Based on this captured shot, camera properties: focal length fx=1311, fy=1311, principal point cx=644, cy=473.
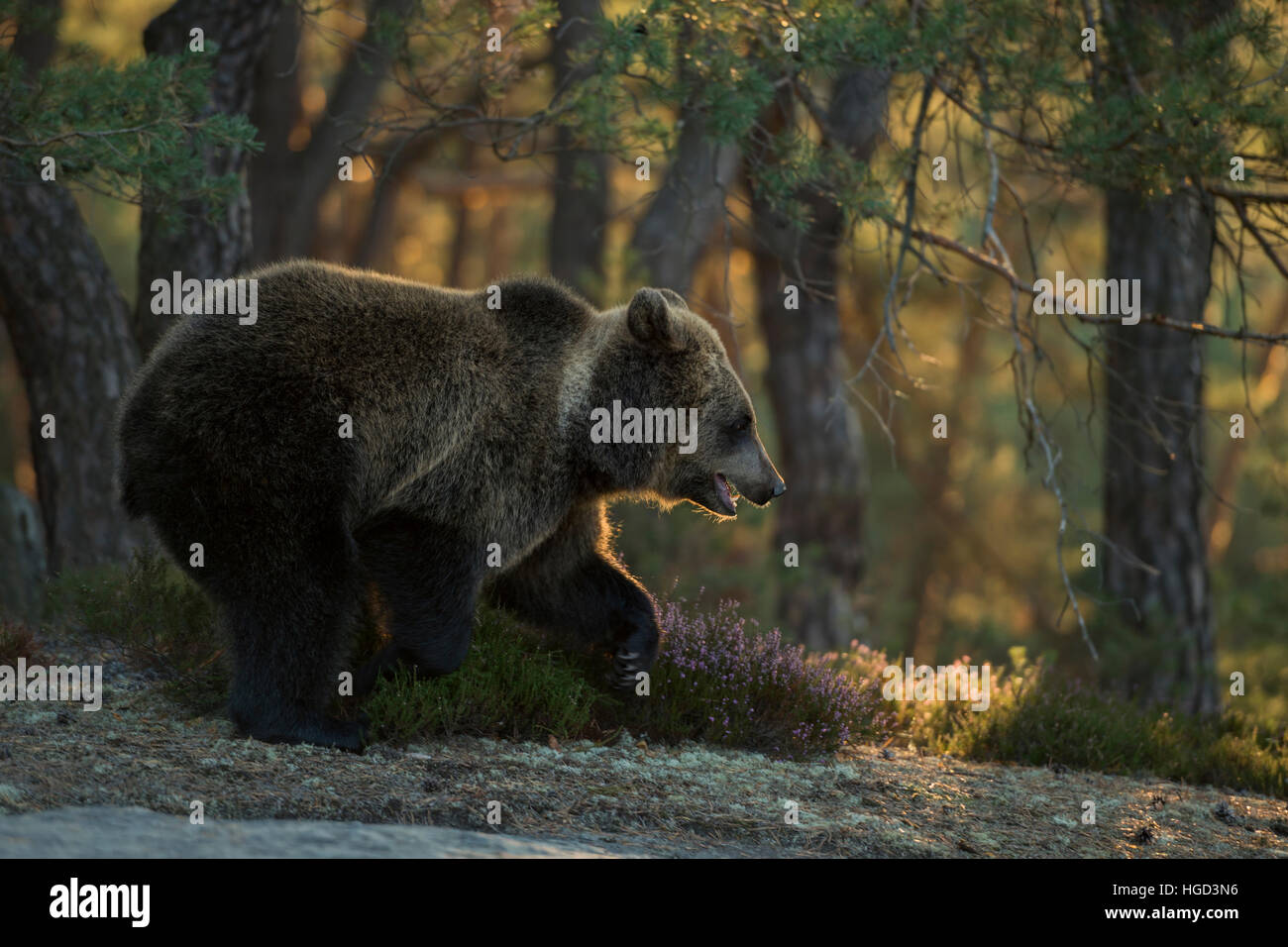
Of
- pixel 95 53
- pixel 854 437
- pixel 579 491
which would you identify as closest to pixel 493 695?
pixel 579 491

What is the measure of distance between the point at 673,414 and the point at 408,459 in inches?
54.0

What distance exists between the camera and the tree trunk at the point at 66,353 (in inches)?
333

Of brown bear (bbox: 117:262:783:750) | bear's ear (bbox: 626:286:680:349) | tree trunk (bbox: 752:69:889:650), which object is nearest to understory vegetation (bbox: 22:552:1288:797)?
brown bear (bbox: 117:262:783:750)

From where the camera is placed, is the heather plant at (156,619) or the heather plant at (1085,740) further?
the heather plant at (1085,740)

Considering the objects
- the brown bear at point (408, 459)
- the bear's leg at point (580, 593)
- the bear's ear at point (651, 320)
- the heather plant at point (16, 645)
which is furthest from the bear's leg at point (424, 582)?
the heather plant at point (16, 645)

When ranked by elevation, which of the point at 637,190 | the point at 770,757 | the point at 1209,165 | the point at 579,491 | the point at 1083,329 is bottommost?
the point at 770,757

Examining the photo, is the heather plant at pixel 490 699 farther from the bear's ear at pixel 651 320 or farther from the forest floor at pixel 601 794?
the bear's ear at pixel 651 320

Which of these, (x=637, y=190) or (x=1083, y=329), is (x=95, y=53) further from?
(x=1083, y=329)

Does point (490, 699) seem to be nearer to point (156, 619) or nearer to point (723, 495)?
point (723, 495)

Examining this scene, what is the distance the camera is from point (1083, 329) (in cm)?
2353

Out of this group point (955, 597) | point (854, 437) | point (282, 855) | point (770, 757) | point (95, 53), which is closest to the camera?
point (282, 855)

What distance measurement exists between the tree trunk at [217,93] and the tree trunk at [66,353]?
0.38 metres

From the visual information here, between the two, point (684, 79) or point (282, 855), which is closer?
point (282, 855)

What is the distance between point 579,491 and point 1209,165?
384 cm
